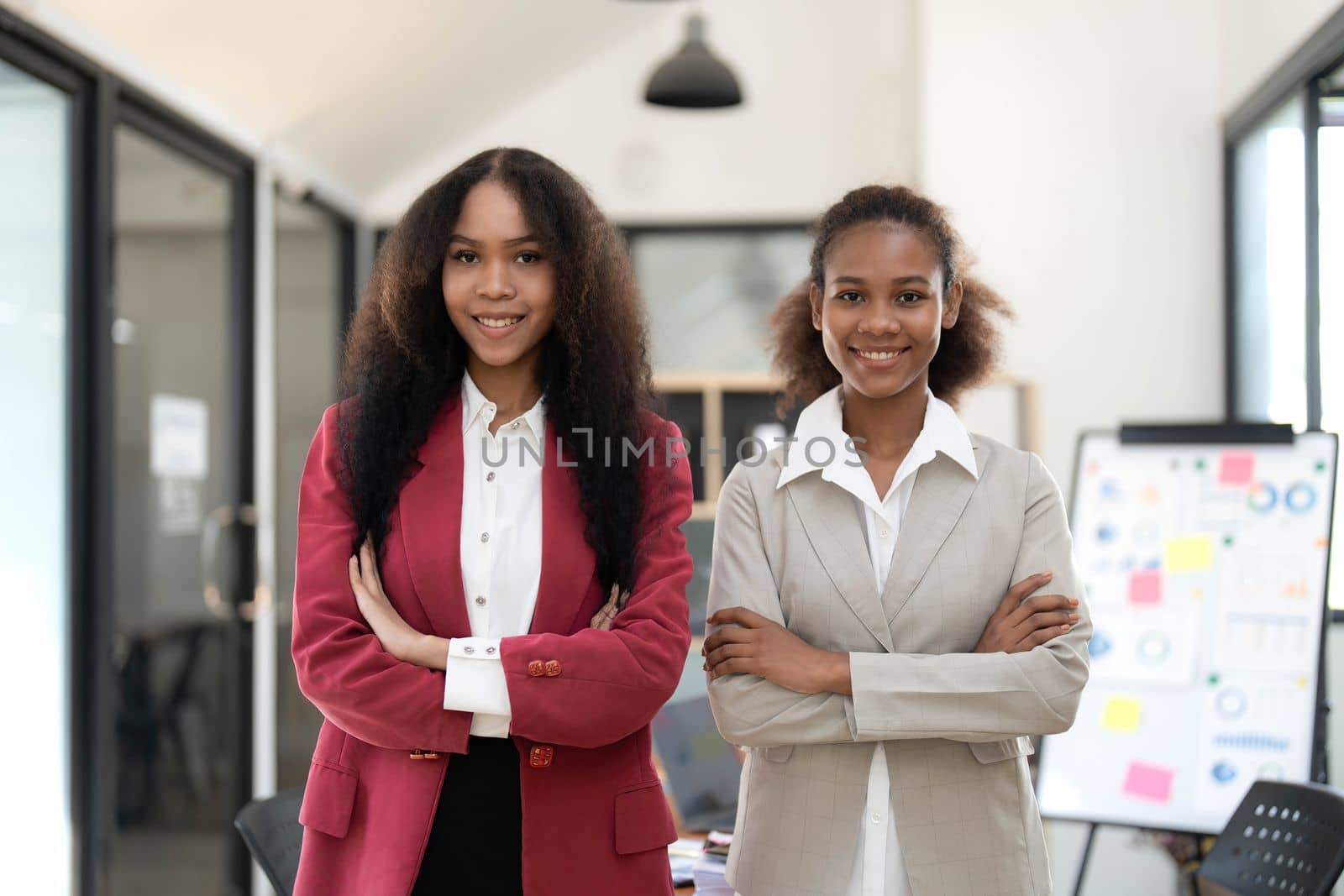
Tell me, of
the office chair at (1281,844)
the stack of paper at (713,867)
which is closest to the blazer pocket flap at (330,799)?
the stack of paper at (713,867)

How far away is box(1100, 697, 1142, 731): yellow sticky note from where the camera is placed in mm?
3152

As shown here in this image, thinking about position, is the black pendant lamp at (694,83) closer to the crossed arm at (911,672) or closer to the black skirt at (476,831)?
the crossed arm at (911,672)

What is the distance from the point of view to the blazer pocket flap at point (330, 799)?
147 centimetres

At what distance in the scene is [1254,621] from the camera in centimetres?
306

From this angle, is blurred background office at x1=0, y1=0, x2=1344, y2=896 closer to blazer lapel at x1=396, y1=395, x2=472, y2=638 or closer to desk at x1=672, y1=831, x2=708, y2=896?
desk at x1=672, y1=831, x2=708, y2=896

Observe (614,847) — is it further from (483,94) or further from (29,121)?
(483,94)

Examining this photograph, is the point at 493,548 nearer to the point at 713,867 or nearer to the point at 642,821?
the point at 642,821

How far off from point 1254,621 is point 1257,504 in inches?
11.8

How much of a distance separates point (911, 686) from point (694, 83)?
287 centimetres

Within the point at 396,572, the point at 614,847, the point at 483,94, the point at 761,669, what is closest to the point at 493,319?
the point at 396,572

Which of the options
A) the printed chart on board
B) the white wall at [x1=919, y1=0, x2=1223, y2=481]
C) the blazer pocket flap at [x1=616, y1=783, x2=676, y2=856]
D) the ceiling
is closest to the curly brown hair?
the blazer pocket flap at [x1=616, y1=783, x2=676, y2=856]

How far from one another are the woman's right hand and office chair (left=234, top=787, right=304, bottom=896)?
1.11 m

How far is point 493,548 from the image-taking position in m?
1.54

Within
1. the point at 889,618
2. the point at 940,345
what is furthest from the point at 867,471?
the point at 940,345
